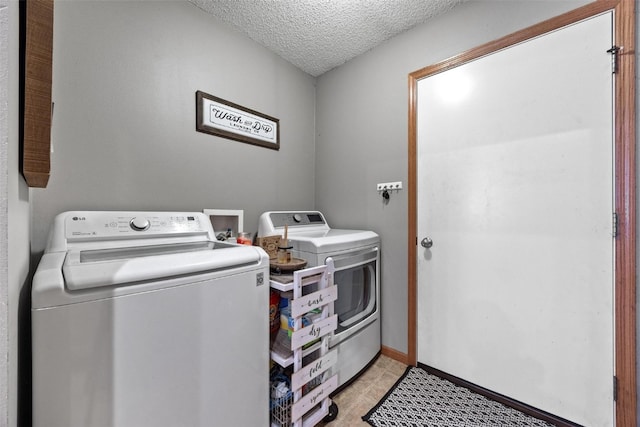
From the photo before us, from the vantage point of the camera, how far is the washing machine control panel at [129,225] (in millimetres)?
1102

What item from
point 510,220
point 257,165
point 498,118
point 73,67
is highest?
point 73,67

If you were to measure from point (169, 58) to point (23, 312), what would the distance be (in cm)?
145

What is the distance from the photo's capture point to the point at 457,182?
63.7 inches

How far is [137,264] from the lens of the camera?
2.55 feet

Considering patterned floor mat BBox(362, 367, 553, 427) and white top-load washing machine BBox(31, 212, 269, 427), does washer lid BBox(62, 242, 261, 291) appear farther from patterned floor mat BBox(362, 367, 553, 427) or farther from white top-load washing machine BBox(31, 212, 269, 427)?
patterned floor mat BBox(362, 367, 553, 427)

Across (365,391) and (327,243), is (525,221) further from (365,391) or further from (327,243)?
(365,391)

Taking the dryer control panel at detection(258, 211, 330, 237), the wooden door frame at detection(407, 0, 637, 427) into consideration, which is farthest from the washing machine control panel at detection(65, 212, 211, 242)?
the wooden door frame at detection(407, 0, 637, 427)

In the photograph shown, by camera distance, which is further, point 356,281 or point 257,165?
point 257,165

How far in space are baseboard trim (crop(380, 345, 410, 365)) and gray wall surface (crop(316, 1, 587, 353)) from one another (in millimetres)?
33

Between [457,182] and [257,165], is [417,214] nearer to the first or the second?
[457,182]

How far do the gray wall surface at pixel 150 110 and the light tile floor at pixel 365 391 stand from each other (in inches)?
50.4

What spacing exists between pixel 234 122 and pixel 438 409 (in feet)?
7.23

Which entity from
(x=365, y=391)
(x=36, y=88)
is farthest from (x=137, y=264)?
(x=365, y=391)

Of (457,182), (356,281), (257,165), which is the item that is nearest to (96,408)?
(356,281)
